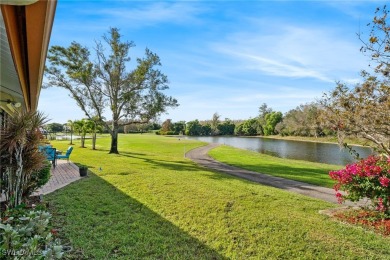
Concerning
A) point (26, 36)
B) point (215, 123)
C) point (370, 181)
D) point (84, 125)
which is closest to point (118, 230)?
point (26, 36)

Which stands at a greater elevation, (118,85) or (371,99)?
(118,85)

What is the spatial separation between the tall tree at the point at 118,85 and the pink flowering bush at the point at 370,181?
16665mm

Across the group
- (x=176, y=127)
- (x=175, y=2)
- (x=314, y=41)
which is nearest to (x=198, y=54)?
(x=314, y=41)

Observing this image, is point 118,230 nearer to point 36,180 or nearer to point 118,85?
point 36,180

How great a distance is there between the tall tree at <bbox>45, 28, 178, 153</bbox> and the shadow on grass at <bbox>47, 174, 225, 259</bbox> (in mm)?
14363

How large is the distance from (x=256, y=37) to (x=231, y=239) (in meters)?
6.46

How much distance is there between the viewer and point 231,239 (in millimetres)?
4848

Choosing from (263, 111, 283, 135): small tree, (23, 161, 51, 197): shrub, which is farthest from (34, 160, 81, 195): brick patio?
(263, 111, 283, 135): small tree

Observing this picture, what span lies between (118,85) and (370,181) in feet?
63.7

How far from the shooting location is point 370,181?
19.5 feet

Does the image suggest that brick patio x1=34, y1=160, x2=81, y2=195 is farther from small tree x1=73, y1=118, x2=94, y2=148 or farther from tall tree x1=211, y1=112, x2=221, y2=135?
tall tree x1=211, y1=112, x2=221, y2=135

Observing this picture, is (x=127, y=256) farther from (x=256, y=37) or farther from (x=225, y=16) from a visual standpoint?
(x=256, y=37)

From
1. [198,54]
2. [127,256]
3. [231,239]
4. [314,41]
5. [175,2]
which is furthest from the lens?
[198,54]

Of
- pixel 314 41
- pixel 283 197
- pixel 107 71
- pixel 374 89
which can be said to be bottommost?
pixel 283 197
